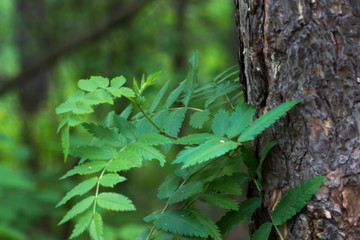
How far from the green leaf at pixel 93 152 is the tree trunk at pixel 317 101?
0.49 meters

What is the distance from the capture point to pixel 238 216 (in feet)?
4.13

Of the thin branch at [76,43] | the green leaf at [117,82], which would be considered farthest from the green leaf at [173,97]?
the thin branch at [76,43]

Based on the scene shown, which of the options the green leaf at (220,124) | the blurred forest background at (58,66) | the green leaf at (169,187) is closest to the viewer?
the green leaf at (220,124)

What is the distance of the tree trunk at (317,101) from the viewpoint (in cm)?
112

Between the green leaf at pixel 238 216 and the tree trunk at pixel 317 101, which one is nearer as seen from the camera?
the tree trunk at pixel 317 101

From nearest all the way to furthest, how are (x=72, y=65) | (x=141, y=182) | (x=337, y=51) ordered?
1. (x=337, y=51)
2. (x=72, y=65)
3. (x=141, y=182)

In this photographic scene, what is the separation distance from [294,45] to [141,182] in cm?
787

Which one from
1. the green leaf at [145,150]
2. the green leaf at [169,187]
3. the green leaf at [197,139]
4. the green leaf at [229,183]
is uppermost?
the green leaf at [145,150]

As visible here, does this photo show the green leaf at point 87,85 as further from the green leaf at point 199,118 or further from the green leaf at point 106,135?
the green leaf at point 199,118

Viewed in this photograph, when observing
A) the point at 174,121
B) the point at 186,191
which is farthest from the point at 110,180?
the point at 174,121

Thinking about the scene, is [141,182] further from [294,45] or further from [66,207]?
[294,45]

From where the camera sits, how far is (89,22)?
23.1 ft

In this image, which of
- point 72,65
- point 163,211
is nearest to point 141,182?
point 72,65

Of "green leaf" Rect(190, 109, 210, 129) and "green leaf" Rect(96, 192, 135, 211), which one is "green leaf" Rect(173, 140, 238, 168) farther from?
"green leaf" Rect(190, 109, 210, 129)
